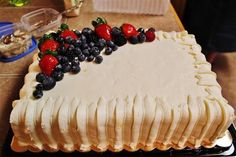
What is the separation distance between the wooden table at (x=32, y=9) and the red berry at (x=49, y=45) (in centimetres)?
19

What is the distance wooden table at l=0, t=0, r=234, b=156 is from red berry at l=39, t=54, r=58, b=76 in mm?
198

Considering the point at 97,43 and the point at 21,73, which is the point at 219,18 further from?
A: the point at 21,73

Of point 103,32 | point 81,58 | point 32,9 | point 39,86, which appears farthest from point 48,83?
point 32,9

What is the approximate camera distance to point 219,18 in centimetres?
173

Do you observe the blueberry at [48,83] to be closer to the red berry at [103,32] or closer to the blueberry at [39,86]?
the blueberry at [39,86]

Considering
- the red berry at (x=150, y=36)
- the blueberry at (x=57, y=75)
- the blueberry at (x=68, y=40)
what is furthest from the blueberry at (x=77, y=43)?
the red berry at (x=150, y=36)

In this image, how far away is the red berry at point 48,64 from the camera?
30.4 inches

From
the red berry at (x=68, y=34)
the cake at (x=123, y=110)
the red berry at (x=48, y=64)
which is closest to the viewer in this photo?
the cake at (x=123, y=110)

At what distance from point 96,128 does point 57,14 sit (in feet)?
2.79

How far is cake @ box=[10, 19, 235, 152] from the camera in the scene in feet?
2.20

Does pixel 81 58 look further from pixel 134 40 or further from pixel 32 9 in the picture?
pixel 32 9

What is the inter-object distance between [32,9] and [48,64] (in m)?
0.83

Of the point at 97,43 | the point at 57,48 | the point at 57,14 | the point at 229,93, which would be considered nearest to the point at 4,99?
the point at 57,48

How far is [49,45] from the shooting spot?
854 millimetres
